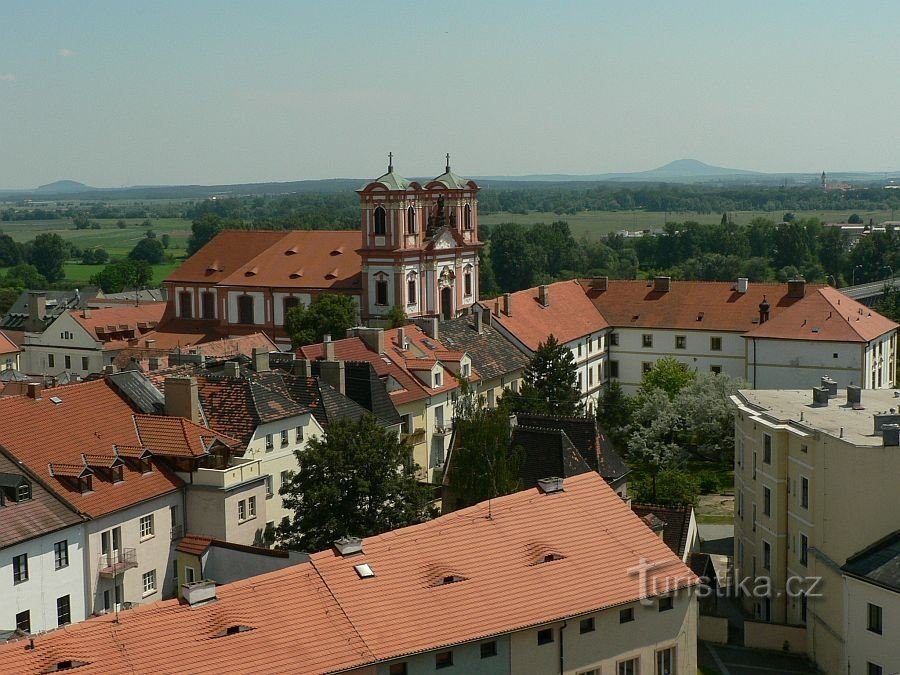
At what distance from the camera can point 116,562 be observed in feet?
117

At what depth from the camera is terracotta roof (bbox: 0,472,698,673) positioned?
2420cm

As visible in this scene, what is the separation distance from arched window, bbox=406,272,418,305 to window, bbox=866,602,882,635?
54230 millimetres

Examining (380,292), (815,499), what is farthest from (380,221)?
(815,499)

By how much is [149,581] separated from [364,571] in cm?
1184

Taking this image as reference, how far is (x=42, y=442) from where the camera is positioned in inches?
1442

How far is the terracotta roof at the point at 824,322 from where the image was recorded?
69.8 metres

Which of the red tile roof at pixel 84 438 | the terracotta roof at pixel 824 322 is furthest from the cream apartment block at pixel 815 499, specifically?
the terracotta roof at pixel 824 322

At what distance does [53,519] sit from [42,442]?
10.9ft

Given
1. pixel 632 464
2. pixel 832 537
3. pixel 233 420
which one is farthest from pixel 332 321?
pixel 832 537

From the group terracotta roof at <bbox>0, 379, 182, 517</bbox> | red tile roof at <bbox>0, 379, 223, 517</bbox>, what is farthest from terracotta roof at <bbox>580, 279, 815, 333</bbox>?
terracotta roof at <bbox>0, 379, 182, 517</bbox>

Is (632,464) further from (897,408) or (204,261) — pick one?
(204,261)

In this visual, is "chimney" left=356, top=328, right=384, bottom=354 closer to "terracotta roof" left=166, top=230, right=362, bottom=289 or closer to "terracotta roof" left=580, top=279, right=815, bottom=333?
"terracotta roof" left=580, top=279, right=815, bottom=333

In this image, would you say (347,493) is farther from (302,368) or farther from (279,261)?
(279,261)

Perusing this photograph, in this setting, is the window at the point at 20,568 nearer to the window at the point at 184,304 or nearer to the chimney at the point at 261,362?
the chimney at the point at 261,362
